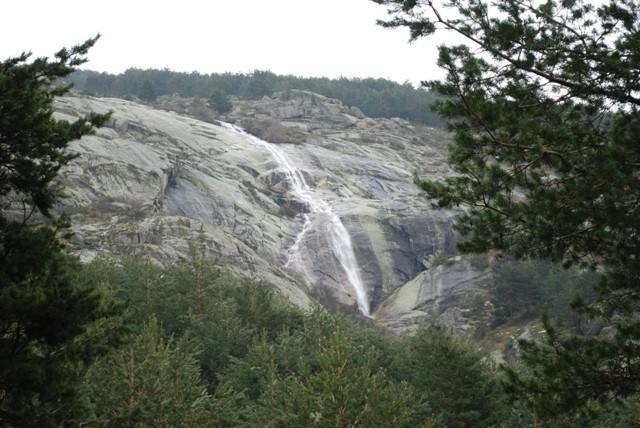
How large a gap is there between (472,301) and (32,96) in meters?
43.1

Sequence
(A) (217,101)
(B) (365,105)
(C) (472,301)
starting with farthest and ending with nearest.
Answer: (B) (365,105) < (A) (217,101) < (C) (472,301)

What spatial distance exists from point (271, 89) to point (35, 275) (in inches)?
3998

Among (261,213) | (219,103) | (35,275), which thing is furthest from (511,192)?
(219,103)

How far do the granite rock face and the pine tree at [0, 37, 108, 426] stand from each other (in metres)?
24.9

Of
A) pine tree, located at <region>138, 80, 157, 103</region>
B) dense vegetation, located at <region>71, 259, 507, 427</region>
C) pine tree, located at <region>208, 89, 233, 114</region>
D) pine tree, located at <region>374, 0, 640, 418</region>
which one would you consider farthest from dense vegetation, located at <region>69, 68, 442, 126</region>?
pine tree, located at <region>374, 0, 640, 418</region>

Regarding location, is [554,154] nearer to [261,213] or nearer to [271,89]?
[261,213]

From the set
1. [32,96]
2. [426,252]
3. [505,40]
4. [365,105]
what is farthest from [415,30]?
[365,105]

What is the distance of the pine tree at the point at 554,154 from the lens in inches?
282

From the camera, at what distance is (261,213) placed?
47688 millimetres

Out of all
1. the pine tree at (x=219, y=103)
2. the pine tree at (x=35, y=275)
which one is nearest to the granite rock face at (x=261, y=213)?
the pine tree at (x=219, y=103)

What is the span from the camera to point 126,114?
55.5 metres

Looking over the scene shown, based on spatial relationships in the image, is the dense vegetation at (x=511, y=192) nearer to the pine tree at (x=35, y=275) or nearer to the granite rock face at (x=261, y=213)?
the pine tree at (x=35, y=275)

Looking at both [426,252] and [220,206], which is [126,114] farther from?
[426,252]

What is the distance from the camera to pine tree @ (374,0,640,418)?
7168mm
